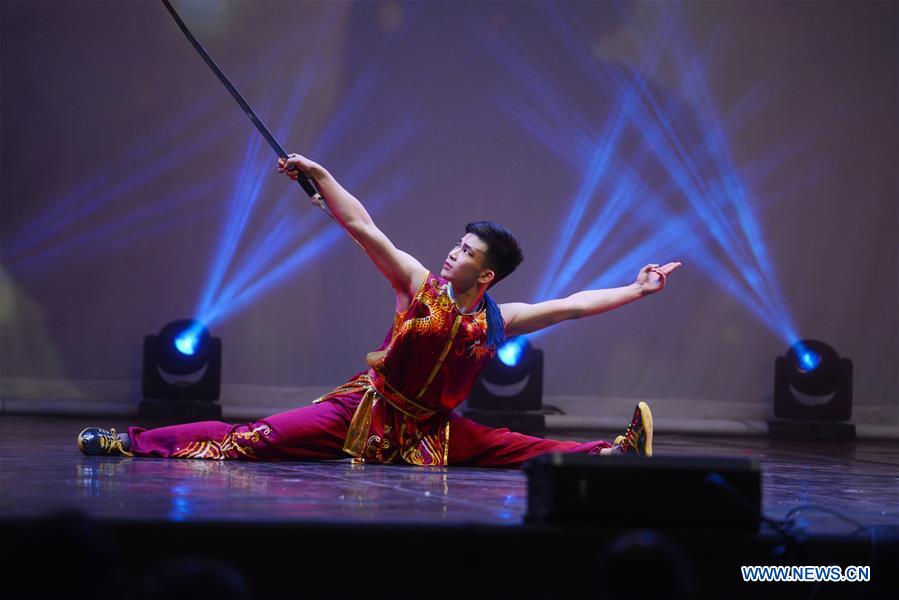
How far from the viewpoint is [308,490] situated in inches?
93.6

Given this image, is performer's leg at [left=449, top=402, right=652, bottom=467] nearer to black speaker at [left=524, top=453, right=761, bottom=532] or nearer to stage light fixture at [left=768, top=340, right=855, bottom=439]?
black speaker at [left=524, top=453, right=761, bottom=532]

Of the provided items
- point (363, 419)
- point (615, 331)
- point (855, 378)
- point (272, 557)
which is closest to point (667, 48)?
point (615, 331)

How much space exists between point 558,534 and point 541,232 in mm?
4689

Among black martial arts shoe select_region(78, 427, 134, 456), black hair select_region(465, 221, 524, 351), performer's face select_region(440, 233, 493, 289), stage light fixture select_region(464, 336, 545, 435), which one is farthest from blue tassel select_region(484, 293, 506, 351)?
stage light fixture select_region(464, 336, 545, 435)

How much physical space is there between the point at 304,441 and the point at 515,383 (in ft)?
8.87

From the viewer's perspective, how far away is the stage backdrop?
6.00m

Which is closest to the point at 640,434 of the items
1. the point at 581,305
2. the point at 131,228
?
the point at 581,305

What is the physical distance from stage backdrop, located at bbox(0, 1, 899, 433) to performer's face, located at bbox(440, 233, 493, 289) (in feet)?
9.62

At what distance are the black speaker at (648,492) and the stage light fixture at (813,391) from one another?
4.49 meters

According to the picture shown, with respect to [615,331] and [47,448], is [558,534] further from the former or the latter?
[615,331]

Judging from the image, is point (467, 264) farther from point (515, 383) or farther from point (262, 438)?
point (515, 383)

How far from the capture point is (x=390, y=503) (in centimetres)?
214

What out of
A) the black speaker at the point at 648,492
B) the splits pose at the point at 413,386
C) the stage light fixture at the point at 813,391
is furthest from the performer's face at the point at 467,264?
the stage light fixture at the point at 813,391

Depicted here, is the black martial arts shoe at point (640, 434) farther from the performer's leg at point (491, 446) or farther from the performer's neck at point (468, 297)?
the performer's neck at point (468, 297)
